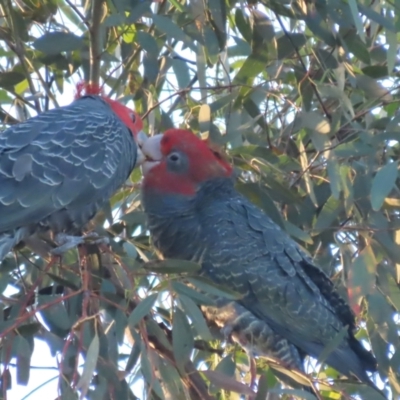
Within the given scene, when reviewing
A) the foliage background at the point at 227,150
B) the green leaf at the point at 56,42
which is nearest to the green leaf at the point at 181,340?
the foliage background at the point at 227,150

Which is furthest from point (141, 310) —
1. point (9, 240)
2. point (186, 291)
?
point (9, 240)

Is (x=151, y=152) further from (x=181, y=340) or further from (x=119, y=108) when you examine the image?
(x=181, y=340)

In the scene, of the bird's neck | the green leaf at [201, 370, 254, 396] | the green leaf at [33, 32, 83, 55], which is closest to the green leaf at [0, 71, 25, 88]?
the green leaf at [33, 32, 83, 55]

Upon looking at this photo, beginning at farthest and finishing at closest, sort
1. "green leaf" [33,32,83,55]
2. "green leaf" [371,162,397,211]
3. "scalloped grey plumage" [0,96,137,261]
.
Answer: "green leaf" [33,32,83,55]
"scalloped grey plumage" [0,96,137,261]
"green leaf" [371,162,397,211]

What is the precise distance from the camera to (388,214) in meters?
2.23

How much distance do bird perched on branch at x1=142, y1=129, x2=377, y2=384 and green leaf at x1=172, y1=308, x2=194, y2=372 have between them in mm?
547

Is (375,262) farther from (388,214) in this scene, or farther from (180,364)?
(180,364)

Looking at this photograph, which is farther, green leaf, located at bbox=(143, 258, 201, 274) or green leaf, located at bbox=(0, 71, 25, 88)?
green leaf, located at bbox=(0, 71, 25, 88)

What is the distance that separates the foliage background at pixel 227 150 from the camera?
5.77 feet

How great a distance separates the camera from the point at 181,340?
1677 mm

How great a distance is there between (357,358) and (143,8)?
105 cm

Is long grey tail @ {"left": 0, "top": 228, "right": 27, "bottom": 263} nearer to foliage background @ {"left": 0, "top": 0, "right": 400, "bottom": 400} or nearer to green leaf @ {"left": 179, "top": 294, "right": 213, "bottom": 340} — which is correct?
foliage background @ {"left": 0, "top": 0, "right": 400, "bottom": 400}

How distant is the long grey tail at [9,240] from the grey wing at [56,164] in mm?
25

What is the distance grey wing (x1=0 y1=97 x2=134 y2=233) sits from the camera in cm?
195
